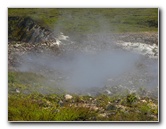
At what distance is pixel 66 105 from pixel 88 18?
0.90 m

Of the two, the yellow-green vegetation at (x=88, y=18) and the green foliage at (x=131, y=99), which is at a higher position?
the yellow-green vegetation at (x=88, y=18)

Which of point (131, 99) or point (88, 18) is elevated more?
point (88, 18)

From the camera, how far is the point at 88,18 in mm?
5199

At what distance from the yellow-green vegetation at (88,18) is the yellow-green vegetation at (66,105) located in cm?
58

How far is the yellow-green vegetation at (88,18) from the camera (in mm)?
5152

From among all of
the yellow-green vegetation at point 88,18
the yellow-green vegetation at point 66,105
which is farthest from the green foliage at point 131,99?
the yellow-green vegetation at point 88,18

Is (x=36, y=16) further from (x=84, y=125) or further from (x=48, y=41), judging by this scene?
(x=84, y=125)

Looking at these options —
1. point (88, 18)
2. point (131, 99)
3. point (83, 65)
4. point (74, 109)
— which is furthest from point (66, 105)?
point (88, 18)

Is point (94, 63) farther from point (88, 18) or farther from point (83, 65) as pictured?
point (88, 18)

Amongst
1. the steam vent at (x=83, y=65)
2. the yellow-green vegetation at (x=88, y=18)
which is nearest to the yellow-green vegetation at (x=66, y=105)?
the steam vent at (x=83, y=65)

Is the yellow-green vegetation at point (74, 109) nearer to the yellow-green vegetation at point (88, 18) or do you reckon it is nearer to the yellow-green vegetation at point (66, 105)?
the yellow-green vegetation at point (66, 105)

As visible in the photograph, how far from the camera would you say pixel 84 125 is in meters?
5.14

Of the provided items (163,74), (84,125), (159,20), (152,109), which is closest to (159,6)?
(159,20)

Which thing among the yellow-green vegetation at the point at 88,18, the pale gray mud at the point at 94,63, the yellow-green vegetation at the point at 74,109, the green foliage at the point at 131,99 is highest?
the yellow-green vegetation at the point at 88,18
